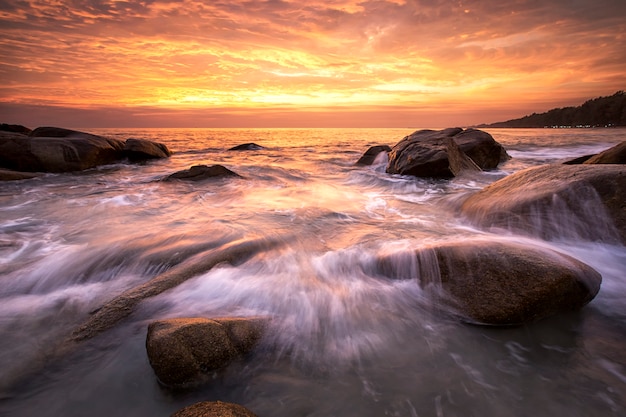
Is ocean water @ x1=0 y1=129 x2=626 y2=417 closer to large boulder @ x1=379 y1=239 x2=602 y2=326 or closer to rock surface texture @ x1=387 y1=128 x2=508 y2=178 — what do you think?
large boulder @ x1=379 y1=239 x2=602 y2=326

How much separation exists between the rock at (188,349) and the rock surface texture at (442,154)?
30.1ft

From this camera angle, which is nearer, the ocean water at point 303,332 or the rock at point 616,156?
the ocean water at point 303,332

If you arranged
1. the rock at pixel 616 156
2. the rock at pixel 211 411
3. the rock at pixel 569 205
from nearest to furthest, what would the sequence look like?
the rock at pixel 211 411
the rock at pixel 569 205
the rock at pixel 616 156

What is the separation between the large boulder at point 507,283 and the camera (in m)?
2.78

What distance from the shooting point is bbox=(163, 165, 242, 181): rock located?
10625 mm

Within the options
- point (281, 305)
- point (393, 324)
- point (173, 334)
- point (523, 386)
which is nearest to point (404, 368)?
point (393, 324)

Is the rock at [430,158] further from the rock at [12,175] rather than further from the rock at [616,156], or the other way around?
the rock at [12,175]

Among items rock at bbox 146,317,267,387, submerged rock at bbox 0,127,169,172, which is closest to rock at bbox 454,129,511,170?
rock at bbox 146,317,267,387

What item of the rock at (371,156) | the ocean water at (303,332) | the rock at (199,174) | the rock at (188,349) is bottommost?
the ocean water at (303,332)

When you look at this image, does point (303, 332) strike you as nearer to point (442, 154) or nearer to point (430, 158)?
point (430, 158)

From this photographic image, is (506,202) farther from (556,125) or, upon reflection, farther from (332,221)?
(556,125)

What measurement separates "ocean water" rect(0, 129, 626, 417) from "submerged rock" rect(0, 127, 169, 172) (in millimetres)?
7355

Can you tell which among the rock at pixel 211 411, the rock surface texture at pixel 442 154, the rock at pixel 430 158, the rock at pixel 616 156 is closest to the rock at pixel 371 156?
the rock surface texture at pixel 442 154

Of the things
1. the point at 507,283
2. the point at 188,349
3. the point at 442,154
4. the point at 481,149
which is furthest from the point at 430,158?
the point at 188,349
